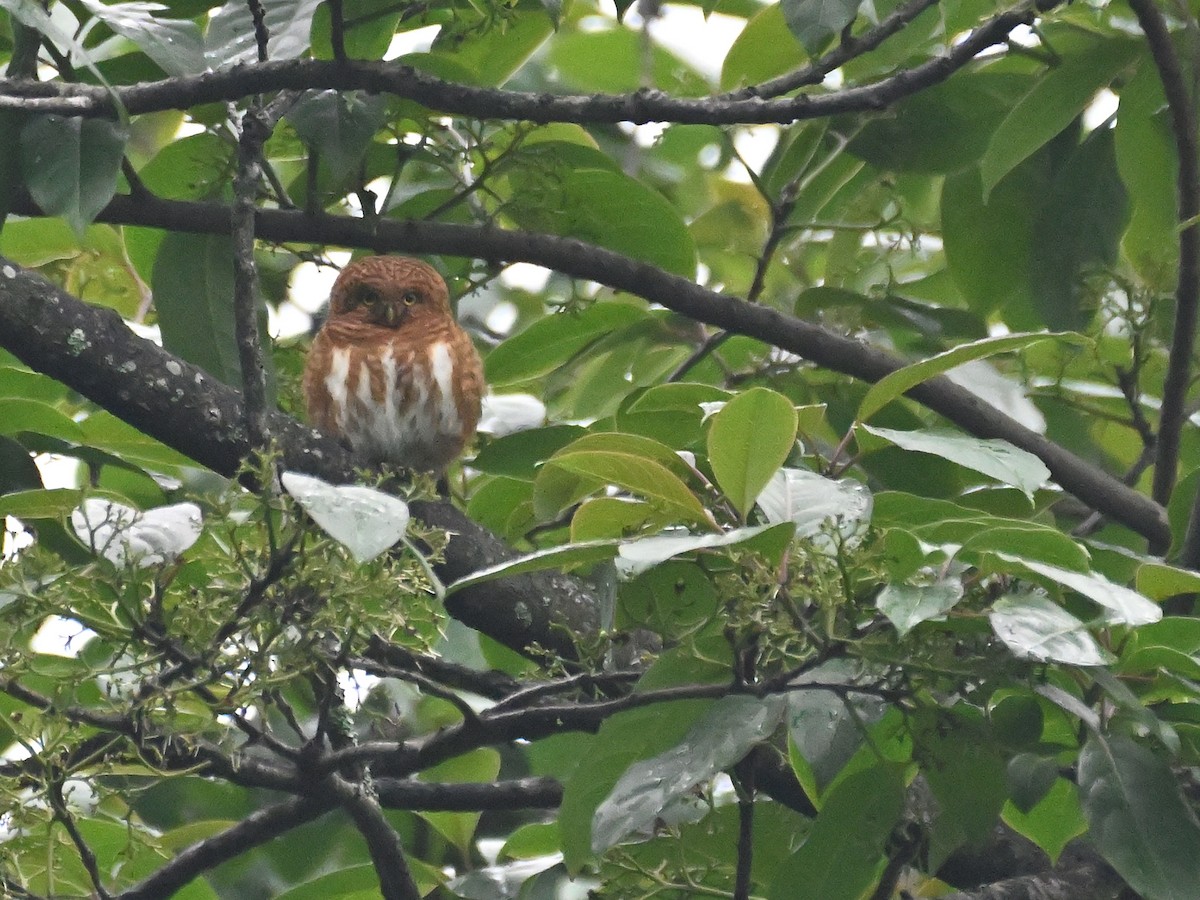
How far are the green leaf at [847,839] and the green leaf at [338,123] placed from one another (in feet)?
4.29

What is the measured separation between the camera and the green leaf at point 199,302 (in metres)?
2.83

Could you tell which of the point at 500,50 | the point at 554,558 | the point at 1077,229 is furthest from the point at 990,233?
the point at 554,558

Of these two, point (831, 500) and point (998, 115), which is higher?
point (998, 115)

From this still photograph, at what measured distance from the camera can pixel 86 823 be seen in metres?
2.53

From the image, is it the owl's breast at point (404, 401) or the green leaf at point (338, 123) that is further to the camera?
the owl's breast at point (404, 401)

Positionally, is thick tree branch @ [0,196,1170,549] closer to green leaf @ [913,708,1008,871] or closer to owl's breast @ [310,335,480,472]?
owl's breast @ [310,335,480,472]

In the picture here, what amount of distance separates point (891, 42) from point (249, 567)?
6.15 feet

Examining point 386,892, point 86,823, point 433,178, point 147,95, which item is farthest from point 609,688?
point 433,178

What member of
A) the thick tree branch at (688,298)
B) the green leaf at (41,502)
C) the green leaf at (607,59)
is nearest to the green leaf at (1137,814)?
the thick tree branch at (688,298)

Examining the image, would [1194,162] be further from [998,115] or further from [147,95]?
[147,95]

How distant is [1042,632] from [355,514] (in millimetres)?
744

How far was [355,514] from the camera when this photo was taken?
145 cm

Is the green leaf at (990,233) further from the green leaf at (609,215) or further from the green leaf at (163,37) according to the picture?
the green leaf at (163,37)

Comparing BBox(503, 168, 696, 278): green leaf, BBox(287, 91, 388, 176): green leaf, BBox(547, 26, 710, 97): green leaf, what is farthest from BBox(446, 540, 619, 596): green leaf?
BBox(547, 26, 710, 97): green leaf
